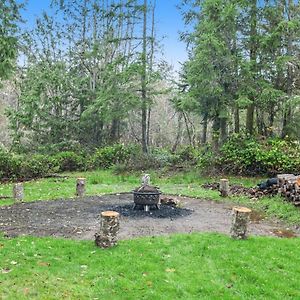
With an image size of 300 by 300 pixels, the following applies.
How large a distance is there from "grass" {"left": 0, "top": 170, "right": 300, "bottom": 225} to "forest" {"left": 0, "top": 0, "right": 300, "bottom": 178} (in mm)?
1235

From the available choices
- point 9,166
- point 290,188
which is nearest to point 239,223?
point 290,188

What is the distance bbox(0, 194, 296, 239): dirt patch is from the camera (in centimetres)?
763

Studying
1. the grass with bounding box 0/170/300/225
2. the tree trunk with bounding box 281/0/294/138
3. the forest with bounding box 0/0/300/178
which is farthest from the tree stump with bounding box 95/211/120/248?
the tree trunk with bounding box 281/0/294/138

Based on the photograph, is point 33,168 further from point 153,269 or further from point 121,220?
point 153,269

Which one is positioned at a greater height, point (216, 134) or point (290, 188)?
point (216, 134)

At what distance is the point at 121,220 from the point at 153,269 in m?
2.87

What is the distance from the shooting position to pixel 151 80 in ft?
65.2

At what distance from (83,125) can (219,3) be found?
10.8 meters

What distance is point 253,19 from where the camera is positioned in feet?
57.6

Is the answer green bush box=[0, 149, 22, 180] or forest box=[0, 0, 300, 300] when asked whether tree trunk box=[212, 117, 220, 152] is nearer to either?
forest box=[0, 0, 300, 300]

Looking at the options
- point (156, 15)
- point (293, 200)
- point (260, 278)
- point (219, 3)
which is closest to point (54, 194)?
point (293, 200)

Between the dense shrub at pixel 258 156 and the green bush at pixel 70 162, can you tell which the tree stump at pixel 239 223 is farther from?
the green bush at pixel 70 162

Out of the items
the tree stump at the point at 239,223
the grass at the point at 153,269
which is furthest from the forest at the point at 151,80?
the tree stump at the point at 239,223

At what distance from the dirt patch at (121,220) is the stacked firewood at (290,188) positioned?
4.79ft
